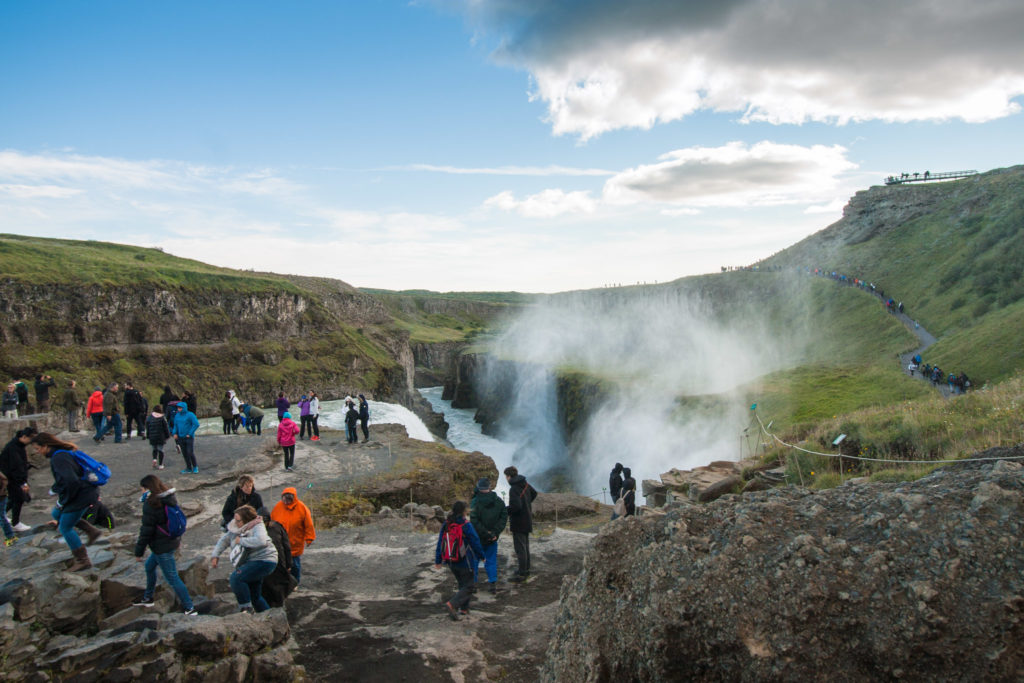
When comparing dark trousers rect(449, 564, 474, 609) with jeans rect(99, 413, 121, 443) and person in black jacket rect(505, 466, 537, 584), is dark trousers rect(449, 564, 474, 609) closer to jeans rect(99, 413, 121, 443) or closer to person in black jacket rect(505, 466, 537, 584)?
person in black jacket rect(505, 466, 537, 584)

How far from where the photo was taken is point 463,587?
9.10 m

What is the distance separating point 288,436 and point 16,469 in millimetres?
8650

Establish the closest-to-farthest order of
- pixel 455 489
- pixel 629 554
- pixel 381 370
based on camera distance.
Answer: pixel 629 554 → pixel 455 489 → pixel 381 370

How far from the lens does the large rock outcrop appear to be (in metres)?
3.57

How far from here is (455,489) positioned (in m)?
21.4

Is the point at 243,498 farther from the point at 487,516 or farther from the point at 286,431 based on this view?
the point at 286,431

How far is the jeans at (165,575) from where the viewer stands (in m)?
7.78

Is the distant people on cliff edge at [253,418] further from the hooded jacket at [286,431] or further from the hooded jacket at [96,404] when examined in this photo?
the hooded jacket at [286,431]

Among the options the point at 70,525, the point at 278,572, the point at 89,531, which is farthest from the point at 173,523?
the point at 89,531

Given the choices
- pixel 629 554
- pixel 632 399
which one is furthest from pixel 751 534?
pixel 632 399

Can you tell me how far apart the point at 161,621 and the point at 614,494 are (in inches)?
346

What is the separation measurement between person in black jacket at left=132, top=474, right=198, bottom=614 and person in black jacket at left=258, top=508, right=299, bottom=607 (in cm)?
100

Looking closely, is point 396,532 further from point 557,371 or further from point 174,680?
point 557,371

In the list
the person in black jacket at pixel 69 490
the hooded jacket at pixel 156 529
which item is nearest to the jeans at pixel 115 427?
the person in black jacket at pixel 69 490
